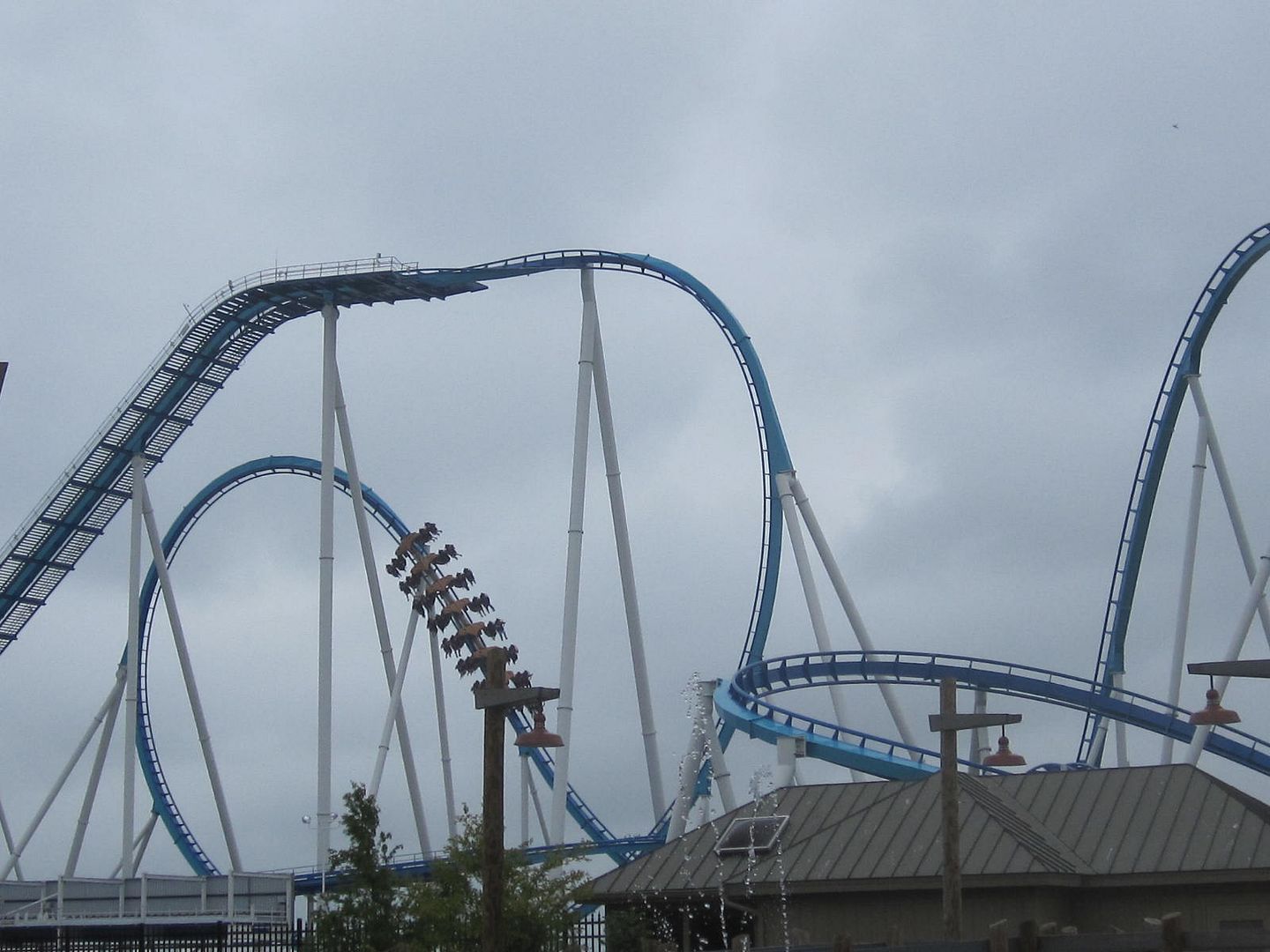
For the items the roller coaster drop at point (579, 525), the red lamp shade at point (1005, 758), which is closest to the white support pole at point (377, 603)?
the roller coaster drop at point (579, 525)

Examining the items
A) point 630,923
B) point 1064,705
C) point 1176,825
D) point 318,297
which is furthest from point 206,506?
point 1176,825

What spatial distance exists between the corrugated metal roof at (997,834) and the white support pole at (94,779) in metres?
18.1

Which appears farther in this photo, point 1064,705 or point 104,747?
point 104,747

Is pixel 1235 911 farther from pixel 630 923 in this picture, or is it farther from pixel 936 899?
pixel 630 923

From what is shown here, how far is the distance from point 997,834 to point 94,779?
69.7ft

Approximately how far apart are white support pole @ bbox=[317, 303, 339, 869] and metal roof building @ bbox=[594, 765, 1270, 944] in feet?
31.8

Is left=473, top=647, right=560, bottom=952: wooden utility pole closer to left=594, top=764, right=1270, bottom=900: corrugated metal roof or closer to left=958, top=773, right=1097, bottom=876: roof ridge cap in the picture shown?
left=594, top=764, right=1270, bottom=900: corrugated metal roof

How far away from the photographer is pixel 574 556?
2447cm

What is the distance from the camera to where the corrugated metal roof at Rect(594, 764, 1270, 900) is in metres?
14.4

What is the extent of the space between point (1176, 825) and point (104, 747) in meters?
22.3

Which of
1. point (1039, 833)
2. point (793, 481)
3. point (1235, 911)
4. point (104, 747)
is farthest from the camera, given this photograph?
point (104, 747)

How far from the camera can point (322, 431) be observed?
2677 centimetres

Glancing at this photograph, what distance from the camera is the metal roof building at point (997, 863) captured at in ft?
46.8

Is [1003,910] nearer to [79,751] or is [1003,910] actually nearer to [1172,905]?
[1172,905]
